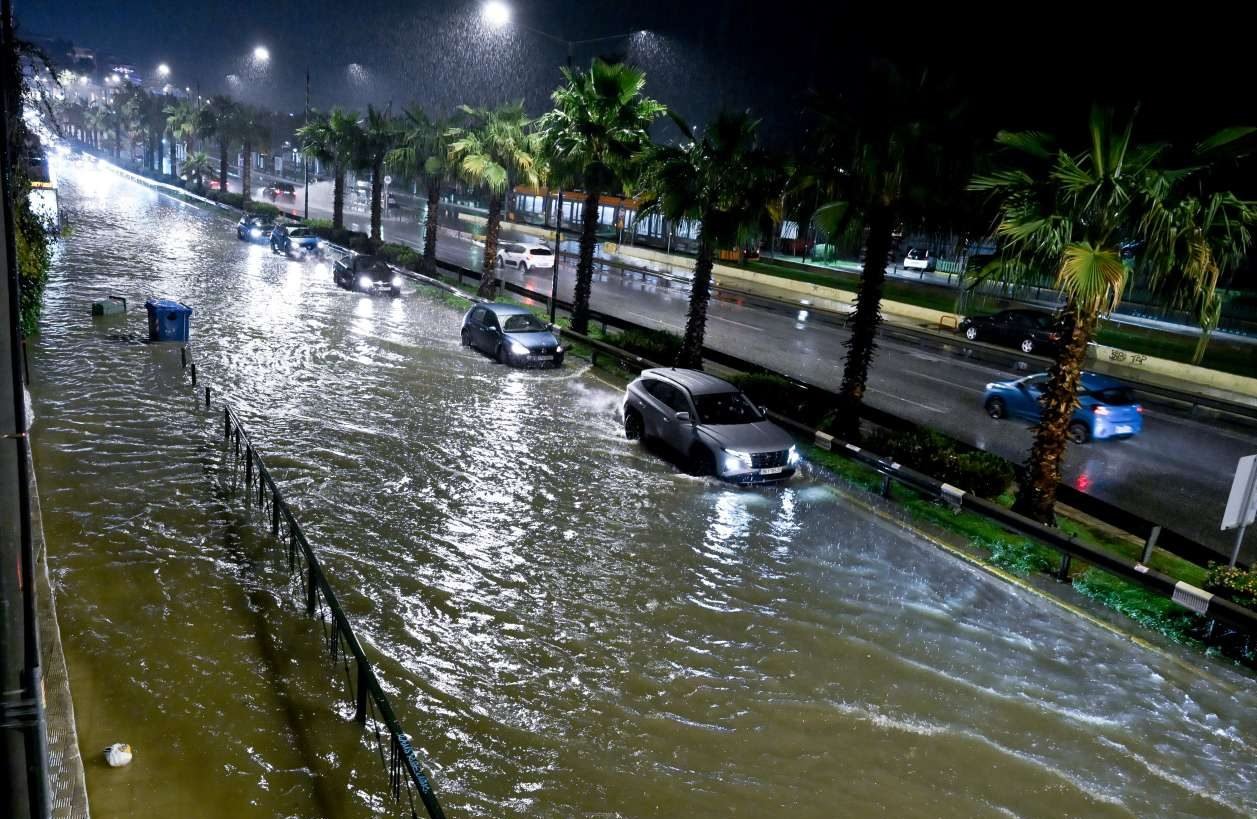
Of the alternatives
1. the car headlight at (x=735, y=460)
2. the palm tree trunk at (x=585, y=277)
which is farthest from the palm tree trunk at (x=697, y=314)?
the car headlight at (x=735, y=460)

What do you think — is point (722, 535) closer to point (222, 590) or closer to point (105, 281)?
point (222, 590)

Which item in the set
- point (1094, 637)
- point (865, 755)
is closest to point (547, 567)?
point (865, 755)

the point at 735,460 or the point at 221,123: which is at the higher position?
the point at 221,123

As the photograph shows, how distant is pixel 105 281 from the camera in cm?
2953

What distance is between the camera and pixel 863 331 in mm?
16266

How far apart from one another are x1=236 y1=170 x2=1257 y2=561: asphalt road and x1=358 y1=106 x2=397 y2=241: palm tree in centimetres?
842

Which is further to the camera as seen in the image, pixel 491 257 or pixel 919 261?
pixel 919 261

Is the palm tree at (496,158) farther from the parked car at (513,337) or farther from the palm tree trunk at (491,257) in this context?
the parked car at (513,337)

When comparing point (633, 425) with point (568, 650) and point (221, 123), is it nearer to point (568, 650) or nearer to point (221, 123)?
point (568, 650)

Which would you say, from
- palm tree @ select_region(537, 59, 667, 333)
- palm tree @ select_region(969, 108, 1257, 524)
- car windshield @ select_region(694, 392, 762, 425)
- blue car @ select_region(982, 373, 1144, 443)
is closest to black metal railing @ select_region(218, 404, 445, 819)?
car windshield @ select_region(694, 392, 762, 425)

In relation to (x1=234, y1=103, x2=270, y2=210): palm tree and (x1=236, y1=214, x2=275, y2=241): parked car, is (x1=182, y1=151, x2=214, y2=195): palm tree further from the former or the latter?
(x1=236, y1=214, x2=275, y2=241): parked car

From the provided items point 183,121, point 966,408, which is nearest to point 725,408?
point 966,408

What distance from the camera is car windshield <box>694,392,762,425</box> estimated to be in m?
14.6

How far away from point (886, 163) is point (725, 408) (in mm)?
4808
